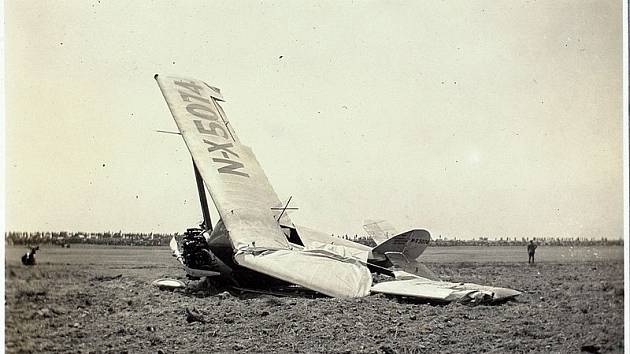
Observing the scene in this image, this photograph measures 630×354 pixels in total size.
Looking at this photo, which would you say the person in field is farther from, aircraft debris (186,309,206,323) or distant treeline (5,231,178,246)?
aircraft debris (186,309,206,323)

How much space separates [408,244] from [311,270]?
490mm

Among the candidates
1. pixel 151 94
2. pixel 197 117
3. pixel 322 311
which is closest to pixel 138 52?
pixel 151 94

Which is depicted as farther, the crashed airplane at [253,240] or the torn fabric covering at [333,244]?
the torn fabric covering at [333,244]

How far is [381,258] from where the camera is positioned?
9.34 feet

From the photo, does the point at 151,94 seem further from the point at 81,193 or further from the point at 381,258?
the point at 381,258

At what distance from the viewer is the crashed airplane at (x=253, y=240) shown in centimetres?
272

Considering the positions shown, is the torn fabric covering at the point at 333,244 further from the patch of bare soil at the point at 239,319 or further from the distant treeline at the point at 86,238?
the distant treeline at the point at 86,238

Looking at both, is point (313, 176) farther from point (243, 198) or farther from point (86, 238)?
point (86, 238)

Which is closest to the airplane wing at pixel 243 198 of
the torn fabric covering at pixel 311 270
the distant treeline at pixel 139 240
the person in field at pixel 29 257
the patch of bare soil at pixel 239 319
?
the torn fabric covering at pixel 311 270

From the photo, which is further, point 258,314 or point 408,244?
point 408,244

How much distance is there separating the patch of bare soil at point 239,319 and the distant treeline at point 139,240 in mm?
101

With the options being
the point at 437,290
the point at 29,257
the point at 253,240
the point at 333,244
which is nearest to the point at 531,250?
the point at 437,290

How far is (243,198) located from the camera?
280cm

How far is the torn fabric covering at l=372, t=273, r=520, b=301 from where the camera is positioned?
278cm
